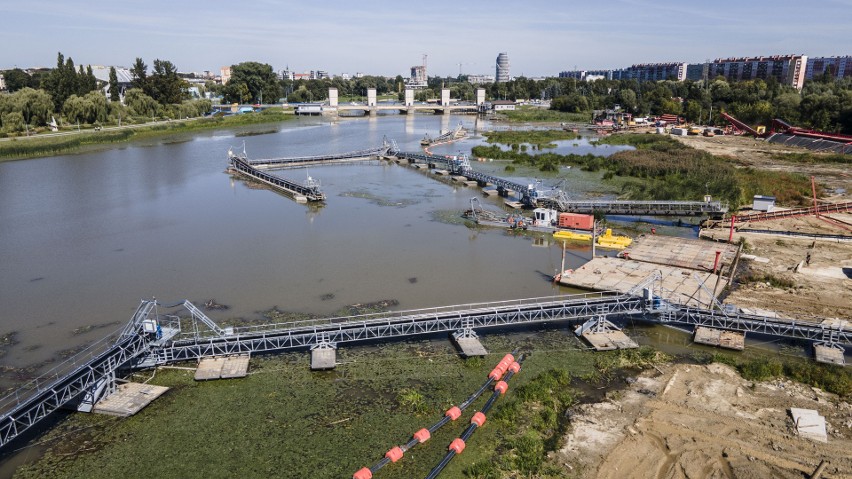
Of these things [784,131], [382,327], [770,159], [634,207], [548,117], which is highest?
[548,117]

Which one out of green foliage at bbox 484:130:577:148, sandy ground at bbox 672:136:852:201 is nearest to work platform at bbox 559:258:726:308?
sandy ground at bbox 672:136:852:201

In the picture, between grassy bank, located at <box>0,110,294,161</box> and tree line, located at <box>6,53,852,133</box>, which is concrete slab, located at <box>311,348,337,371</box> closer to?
grassy bank, located at <box>0,110,294,161</box>

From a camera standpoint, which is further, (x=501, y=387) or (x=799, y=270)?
(x=799, y=270)

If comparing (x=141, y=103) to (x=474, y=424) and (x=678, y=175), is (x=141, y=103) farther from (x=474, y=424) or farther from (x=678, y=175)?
(x=474, y=424)

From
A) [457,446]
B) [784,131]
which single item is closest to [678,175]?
[457,446]

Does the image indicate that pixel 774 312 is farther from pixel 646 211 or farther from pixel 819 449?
pixel 646 211

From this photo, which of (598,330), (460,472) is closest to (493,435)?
(460,472)
